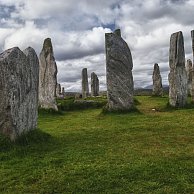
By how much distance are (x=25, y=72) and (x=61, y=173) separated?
16.4ft

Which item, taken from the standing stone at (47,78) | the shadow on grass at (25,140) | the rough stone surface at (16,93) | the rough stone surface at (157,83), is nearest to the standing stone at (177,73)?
the standing stone at (47,78)

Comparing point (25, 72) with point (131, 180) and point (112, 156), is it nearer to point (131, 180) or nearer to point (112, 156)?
point (112, 156)

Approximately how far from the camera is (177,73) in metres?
25.5

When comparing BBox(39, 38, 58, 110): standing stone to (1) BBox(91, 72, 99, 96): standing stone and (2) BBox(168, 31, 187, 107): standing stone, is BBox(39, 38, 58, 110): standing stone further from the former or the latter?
(1) BBox(91, 72, 99, 96): standing stone

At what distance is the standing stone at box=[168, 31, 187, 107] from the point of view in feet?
83.7

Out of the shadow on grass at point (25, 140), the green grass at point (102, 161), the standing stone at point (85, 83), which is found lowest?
the green grass at point (102, 161)

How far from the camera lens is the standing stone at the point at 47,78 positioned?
90.5ft

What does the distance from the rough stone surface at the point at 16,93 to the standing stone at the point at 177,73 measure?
43.5 ft

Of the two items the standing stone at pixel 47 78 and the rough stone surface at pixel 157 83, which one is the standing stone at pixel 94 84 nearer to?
the rough stone surface at pixel 157 83

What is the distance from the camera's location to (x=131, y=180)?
29.3ft

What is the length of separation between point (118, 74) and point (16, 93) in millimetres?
11467

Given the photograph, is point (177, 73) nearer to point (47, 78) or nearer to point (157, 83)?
point (47, 78)

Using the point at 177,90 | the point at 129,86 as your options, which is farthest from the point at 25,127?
the point at 177,90

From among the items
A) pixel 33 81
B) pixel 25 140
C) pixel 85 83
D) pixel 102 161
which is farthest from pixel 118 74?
pixel 85 83
